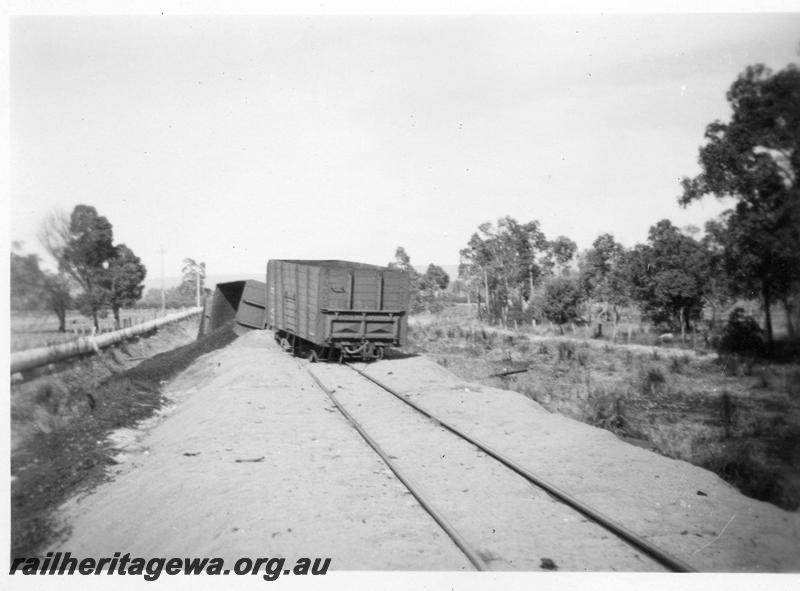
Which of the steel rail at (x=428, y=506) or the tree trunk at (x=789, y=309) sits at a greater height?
the tree trunk at (x=789, y=309)

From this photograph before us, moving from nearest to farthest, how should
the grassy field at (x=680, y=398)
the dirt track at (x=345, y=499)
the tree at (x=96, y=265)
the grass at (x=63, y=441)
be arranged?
1. the dirt track at (x=345, y=499)
2. the grass at (x=63, y=441)
3. the grassy field at (x=680, y=398)
4. the tree at (x=96, y=265)

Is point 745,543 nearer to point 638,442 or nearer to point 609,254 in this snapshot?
point 638,442

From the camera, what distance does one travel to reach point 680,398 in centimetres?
1362

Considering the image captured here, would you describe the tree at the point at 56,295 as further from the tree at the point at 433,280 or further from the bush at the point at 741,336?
the tree at the point at 433,280

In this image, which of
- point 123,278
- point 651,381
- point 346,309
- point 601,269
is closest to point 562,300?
point 601,269

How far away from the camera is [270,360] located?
14.5 meters

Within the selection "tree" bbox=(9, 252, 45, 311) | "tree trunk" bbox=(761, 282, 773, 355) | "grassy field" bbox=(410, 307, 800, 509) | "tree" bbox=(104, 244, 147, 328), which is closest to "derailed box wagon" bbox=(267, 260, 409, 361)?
"grassy field" bbox=(410, 307, 800, 509)

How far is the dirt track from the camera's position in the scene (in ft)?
13.5

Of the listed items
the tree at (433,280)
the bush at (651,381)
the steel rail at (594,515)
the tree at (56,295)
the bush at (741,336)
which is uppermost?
the tree at (433,280)

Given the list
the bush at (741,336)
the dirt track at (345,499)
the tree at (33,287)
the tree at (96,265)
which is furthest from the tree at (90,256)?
the bush at (741,336)

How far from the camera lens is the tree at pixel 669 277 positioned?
25062mm

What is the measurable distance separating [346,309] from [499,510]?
10.1m

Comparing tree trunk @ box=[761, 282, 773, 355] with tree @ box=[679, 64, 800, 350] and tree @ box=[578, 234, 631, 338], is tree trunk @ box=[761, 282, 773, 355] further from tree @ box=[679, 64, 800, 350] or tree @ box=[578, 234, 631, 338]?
tree @ box=[578, 234, 631, 338]

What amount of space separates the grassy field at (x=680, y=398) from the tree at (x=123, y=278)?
19020mm
